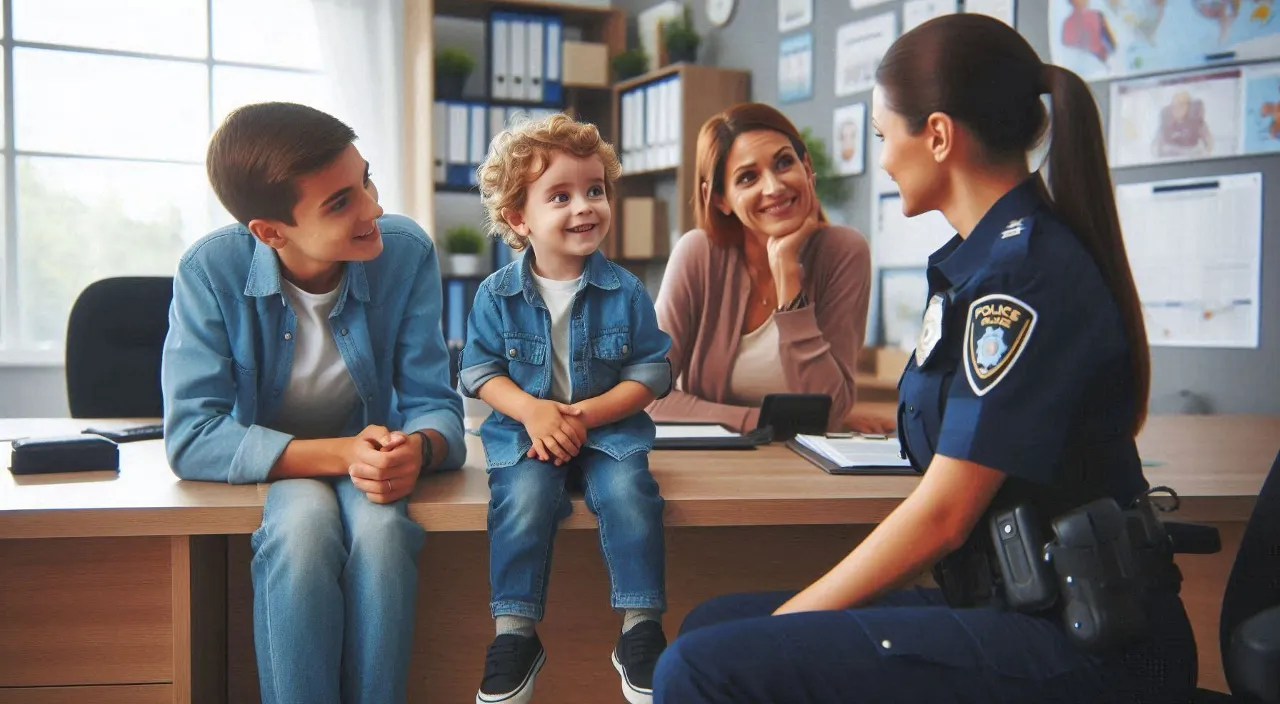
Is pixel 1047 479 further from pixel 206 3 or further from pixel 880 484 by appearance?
pixel 206 3

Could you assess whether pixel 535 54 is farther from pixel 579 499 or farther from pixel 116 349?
pixel 579 499

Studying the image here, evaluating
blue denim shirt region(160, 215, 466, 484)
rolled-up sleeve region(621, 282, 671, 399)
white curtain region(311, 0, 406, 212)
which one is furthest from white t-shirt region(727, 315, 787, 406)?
white curtain region(311, 0, 406, 212)

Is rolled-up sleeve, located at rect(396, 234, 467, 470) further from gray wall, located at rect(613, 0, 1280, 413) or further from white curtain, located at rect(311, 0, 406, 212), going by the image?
white curtain, located at rect(311, 0, 406, 212)

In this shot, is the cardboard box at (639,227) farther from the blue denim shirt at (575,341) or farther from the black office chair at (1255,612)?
the black office chair at (1255,612)

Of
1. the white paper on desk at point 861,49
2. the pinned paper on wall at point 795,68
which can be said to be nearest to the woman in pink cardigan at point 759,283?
the white paper on desk at point 861,49

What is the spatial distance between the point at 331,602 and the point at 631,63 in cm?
353

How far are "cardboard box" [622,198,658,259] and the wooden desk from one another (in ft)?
9.40

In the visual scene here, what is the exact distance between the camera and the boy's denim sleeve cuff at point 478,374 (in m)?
1.44

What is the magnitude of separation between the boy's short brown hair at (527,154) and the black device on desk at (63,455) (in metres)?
0.64

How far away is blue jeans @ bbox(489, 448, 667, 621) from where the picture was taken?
4.08 feet

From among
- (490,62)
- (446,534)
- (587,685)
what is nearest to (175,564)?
(446,534)

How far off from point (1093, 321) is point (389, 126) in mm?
3963

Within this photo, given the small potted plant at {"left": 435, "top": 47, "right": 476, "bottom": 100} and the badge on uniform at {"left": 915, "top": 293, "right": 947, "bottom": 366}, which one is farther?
the small potted plant at {"left": 435, "top": 47, "right": 476, "bottom": 100}

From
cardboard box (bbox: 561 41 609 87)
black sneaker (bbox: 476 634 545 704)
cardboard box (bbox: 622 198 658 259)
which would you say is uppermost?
cardboard box (bbox: 561 41 609 87)
